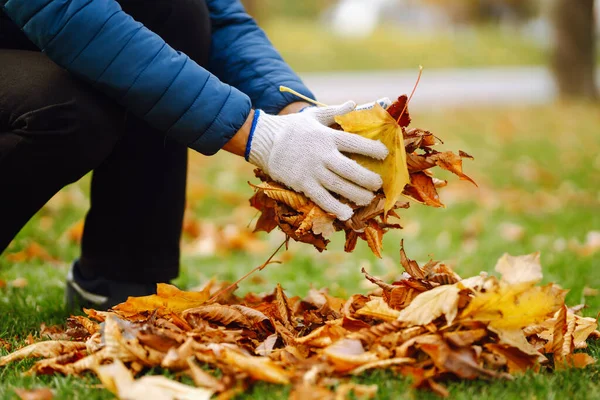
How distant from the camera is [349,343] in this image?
60.9 inches

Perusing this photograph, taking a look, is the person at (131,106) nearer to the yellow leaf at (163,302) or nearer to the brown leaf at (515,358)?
the yellow leaf at (163,302)

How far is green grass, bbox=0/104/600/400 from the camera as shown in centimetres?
152

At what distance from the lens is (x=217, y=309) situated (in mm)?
1796

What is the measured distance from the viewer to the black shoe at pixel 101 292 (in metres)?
2.20

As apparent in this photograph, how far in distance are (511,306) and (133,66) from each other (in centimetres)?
98

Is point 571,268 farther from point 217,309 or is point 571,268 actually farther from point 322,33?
point 322,33

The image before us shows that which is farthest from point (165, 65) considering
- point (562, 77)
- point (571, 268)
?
point (562, 77)

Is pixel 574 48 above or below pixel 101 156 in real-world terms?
below

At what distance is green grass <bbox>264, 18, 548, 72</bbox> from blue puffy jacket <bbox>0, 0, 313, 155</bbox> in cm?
1454

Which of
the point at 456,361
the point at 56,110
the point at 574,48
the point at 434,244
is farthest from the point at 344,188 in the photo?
the point at 574,48

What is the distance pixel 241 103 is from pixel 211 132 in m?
0.10

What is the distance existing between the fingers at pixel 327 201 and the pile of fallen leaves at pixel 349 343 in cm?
20

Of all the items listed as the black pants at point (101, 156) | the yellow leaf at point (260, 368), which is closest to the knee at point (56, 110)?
the black pants at point (101, 156)

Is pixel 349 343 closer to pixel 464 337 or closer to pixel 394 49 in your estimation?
pixel 464 337
